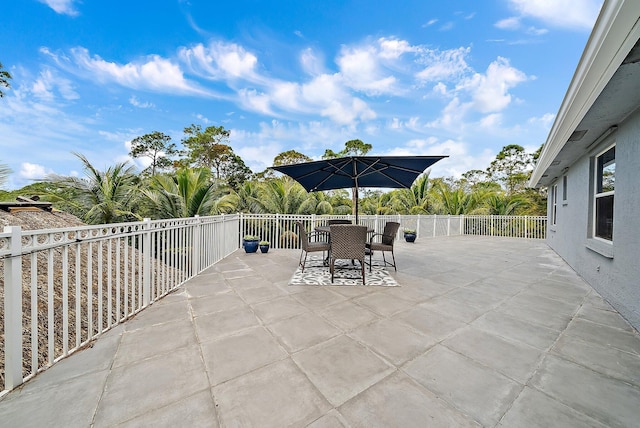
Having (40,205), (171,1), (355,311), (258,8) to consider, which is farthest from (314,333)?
(171,1)

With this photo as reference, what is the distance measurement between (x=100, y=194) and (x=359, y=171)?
771 centimetres

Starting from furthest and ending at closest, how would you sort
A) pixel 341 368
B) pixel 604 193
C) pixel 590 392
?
1. pixel 604 193
2. pixel 341 368
3. pixel 590 392

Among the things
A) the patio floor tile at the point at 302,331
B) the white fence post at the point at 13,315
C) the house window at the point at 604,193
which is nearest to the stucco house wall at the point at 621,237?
the house window at the point at 604,193

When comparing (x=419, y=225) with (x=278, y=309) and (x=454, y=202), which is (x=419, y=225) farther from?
(x=278, y=309)

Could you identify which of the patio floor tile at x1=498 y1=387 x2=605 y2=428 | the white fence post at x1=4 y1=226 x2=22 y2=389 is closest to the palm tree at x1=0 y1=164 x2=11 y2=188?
the white fence post at x1=4 y1=226 x2=22 y2=389

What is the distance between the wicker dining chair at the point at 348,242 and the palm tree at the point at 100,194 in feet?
20.2

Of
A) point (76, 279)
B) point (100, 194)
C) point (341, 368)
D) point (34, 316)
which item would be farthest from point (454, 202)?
point (100, 194)

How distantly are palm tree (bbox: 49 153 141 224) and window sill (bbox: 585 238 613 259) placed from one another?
980 cm

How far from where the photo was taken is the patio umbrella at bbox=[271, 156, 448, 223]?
455 centimetres

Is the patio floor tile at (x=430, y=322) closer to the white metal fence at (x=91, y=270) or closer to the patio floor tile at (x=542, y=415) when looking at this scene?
the patio floor tile at (x=542, y=415)

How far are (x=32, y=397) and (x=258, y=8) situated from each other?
429 inches

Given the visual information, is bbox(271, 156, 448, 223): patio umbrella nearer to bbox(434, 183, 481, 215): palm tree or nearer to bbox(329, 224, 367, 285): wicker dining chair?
bbox(329, 224, 367, 285): wicker dining chair

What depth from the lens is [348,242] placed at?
159 inches

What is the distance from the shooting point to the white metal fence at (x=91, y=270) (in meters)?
1.57
